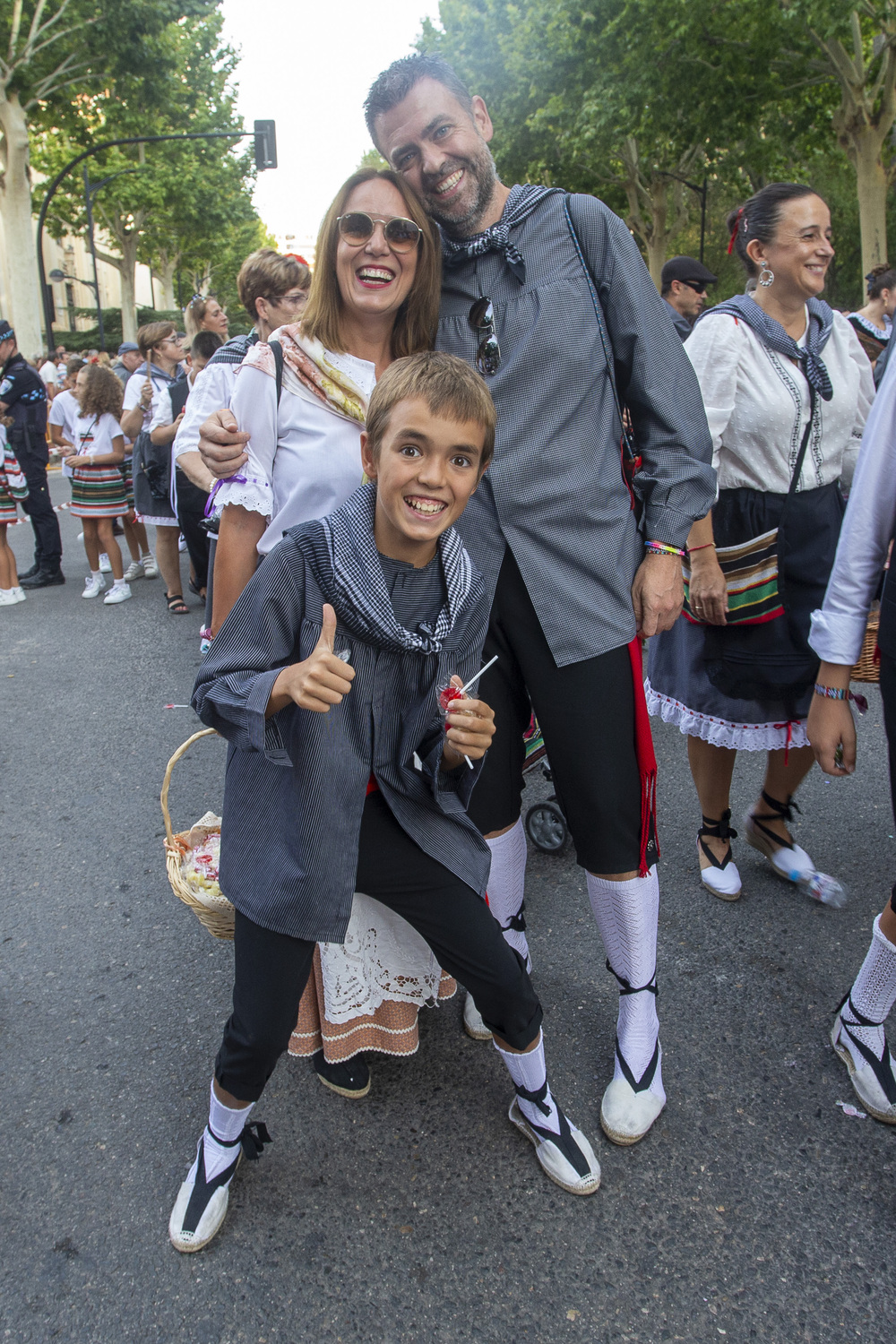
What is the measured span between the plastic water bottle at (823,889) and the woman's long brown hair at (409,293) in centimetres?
216

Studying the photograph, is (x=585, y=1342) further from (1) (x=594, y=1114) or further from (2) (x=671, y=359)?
(2) (x=671, y=359)

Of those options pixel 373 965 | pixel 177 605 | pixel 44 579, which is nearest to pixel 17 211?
pixel 44 579

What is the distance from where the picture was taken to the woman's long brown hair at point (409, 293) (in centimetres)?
194

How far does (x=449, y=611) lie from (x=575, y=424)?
50cm

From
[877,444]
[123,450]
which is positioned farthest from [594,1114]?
[123,450]

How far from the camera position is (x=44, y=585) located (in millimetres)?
8523

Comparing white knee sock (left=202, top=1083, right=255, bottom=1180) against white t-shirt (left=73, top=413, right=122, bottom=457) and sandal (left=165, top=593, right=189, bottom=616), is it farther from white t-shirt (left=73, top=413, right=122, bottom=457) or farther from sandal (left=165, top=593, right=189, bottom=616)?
white t-shirt (left=73, top=413, right=122, bottom=457)

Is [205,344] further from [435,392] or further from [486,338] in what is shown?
[435,392]

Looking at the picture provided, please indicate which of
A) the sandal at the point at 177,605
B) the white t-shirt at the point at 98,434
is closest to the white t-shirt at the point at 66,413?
the white t-shirt at the point at 98,434

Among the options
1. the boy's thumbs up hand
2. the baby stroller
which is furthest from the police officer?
the boy's thumbs up hand

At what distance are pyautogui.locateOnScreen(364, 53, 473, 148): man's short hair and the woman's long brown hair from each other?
0.49 ft

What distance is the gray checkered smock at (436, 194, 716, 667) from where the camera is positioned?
76.7 inches

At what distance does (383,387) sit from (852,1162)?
193cm

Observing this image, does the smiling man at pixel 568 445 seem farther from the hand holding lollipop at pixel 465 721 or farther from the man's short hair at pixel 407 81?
the hand holding lollipop at pixel 465 721
